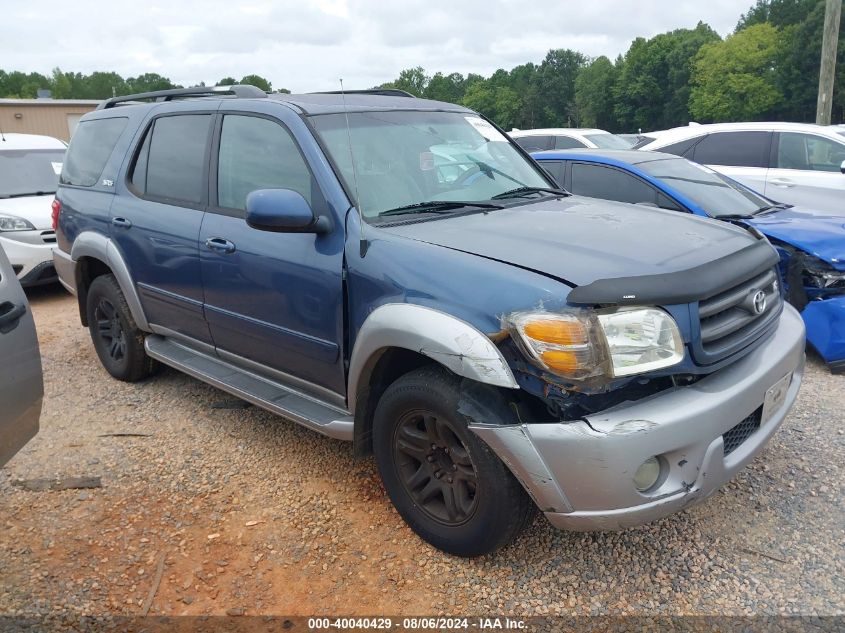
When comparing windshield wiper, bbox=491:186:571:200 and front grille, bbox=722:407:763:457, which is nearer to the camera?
front grille, bbox=722:407:763:457

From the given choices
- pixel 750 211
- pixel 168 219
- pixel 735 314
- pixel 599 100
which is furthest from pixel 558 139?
pixel 599 100

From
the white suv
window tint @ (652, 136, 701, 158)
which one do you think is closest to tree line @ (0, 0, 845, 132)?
the white suv

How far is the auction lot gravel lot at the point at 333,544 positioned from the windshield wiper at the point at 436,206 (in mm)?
1364

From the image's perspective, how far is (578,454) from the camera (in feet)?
7.39

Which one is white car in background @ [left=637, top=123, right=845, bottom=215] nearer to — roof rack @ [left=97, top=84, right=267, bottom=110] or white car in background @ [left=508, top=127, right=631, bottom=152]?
white car in background @ [left=508, top=127, right=631, bottom=152]

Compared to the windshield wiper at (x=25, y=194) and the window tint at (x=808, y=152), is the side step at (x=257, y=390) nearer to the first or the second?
the windshield wiper at (x=25, y=194)

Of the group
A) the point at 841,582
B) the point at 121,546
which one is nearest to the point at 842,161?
the point at 841,582

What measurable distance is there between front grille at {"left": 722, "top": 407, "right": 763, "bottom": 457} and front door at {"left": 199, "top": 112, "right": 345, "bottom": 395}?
161 centimetres

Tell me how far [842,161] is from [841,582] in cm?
638

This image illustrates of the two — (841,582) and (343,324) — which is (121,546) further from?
(841,582)

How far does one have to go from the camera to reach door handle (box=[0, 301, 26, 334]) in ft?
8.46

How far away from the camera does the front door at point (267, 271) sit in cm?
304

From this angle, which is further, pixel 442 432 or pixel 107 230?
pixel 107 230

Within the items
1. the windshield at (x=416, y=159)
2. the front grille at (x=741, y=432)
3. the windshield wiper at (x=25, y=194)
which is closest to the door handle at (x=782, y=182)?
the windshield at (x=416, y=159)
